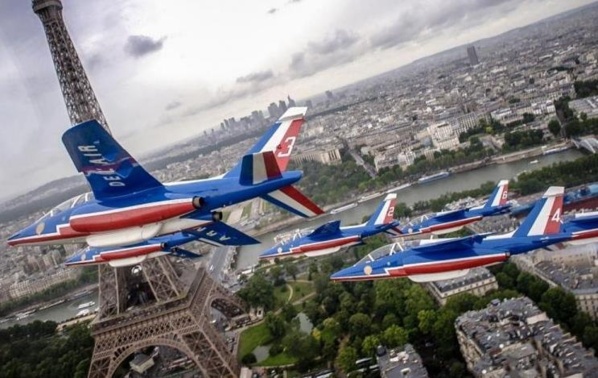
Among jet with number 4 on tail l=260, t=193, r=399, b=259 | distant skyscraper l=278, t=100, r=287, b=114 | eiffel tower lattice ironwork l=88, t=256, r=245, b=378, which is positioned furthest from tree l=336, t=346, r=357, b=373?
distant skyscraper l=278, t=100, r=287, b=114

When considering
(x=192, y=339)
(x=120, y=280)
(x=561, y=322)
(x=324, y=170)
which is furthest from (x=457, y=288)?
(x=324, y=170)

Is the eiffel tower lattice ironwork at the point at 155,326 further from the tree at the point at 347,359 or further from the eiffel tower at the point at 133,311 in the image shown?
the tree at the point at 347,359

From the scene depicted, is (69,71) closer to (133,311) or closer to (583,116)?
Answer: (133,311)

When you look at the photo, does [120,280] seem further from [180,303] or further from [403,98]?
[403,98]

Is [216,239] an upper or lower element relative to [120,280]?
upper

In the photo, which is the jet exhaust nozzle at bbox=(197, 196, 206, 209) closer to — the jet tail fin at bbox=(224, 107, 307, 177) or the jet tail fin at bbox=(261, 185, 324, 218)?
the jet tail fin at bbox=(261, 185, 324, 218)

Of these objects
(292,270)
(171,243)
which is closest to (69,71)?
(171,243)
